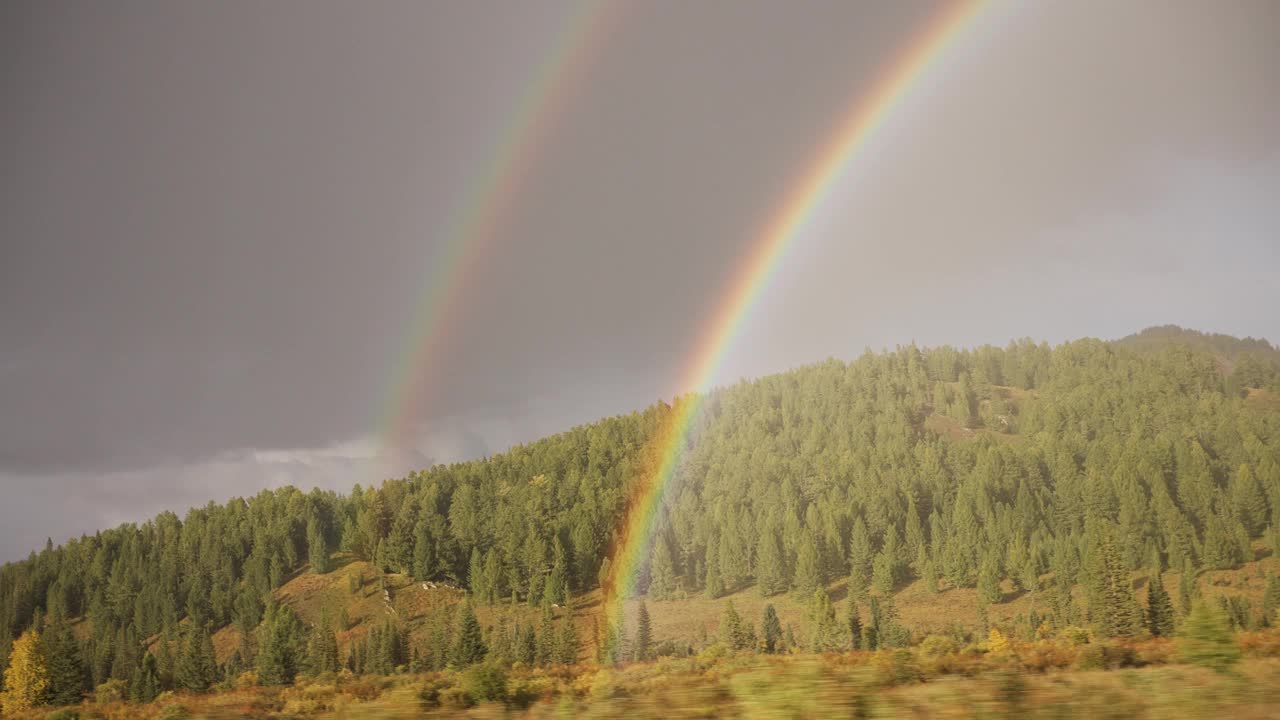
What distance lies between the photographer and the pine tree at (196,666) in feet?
391

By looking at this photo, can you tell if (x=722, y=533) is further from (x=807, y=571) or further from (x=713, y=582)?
(x=807, y=571)

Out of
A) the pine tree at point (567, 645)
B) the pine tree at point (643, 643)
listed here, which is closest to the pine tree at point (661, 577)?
the pine tree at point (643, 643)

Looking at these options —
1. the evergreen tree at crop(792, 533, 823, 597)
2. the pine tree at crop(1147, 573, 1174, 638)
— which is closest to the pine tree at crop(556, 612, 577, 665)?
the evergreen tree at crop(792, 533, 823, 597)

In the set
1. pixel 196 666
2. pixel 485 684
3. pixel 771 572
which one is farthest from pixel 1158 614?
pixel 196 666

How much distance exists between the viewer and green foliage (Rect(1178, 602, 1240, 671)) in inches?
581

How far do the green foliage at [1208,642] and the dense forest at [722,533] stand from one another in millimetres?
85766

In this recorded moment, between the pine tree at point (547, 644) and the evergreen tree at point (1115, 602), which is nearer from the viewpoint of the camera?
the evergreen tree at point (1115, 602)

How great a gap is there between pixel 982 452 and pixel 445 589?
111470 millimetres

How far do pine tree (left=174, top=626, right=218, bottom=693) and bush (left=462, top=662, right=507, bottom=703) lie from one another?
364 feet

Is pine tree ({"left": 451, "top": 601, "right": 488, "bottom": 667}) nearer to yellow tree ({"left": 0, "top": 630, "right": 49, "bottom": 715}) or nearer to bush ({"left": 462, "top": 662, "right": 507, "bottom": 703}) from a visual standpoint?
yellow tree ({"left": 0, "top": 630, "right": 49, "bottom": 715})

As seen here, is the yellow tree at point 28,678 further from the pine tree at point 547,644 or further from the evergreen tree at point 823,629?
the evergreen tree at point 823,629

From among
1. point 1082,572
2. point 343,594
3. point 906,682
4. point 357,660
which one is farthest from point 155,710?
point 343,594

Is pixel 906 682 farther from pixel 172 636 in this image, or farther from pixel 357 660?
pixel 172 636

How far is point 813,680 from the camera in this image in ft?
44.1
